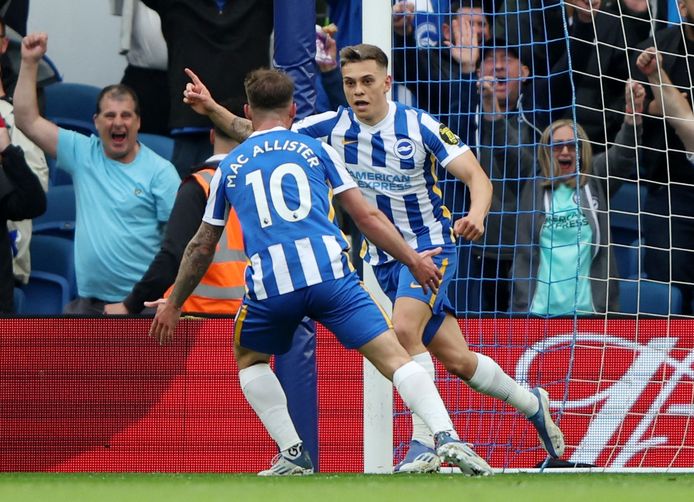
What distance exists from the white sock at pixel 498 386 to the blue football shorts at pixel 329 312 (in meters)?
1.17

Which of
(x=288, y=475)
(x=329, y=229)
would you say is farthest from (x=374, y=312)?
(x=288, y=475)

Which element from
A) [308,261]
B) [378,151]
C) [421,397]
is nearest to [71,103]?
[378,151]

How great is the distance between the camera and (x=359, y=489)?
16.3 ft

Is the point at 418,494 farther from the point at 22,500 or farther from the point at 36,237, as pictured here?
the point at 36,237

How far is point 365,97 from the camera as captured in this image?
6.96 meters

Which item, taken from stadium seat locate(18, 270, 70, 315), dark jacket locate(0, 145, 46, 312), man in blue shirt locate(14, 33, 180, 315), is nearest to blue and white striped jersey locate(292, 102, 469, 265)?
man in blue shirt locate(14, 33, 180, 315)

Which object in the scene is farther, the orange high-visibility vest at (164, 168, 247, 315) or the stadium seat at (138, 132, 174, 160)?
the stadium seat at (138, 132, 174, 160)

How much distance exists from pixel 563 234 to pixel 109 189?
9.53ft

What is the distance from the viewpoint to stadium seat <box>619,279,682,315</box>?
921 centimetres

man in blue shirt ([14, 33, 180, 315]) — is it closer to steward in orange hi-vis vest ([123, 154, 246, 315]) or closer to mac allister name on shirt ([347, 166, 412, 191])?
steward in orange hi-vis vest ([123, 154, 246, 315])

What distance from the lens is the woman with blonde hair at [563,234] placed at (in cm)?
842

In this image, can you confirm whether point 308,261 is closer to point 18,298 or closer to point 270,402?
point 270,402

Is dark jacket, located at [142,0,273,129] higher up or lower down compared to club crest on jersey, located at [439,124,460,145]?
higher up

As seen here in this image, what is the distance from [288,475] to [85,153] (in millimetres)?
3614
